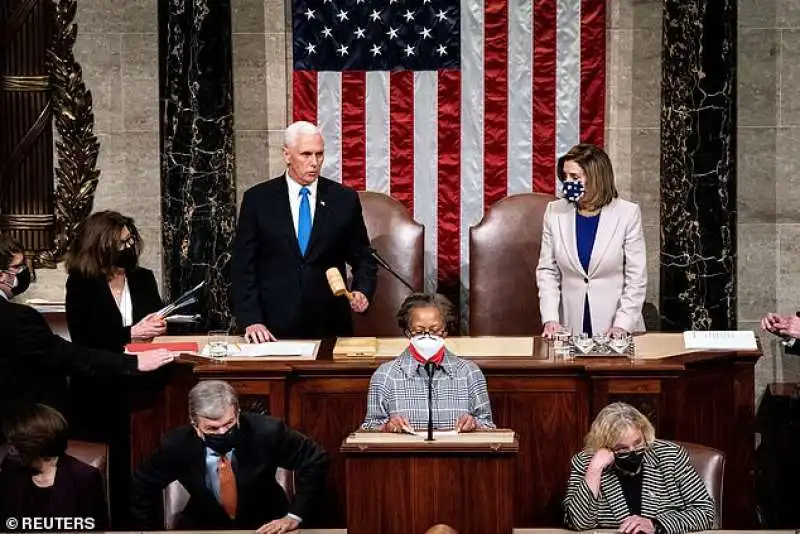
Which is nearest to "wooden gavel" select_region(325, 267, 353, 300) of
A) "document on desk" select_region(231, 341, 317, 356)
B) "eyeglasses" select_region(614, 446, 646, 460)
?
"document on desk" select_region(231, 341, 317, 356)

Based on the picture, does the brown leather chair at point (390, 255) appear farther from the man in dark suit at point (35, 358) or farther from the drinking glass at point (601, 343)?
the man in dark suit at point (35, 358)

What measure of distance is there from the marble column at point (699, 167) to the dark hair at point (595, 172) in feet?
5.58

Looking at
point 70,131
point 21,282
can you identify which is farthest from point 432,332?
point 70,131

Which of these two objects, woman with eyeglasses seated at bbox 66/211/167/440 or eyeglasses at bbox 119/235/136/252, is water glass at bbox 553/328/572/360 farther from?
eyeglasses at bbox 119/235/136/252

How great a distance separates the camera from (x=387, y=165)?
9.66 meters

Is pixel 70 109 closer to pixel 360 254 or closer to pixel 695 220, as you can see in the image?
pixel 360 254

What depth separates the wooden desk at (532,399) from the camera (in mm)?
6738

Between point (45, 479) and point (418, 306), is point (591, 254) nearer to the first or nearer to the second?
point (418, 306)

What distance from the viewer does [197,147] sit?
9305 mm

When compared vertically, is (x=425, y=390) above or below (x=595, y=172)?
below

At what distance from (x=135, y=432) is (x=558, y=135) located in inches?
145

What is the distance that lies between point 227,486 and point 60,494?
61 centimetres

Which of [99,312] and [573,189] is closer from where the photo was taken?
[99,312]

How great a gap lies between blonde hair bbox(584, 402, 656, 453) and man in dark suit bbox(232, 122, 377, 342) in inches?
80.6
